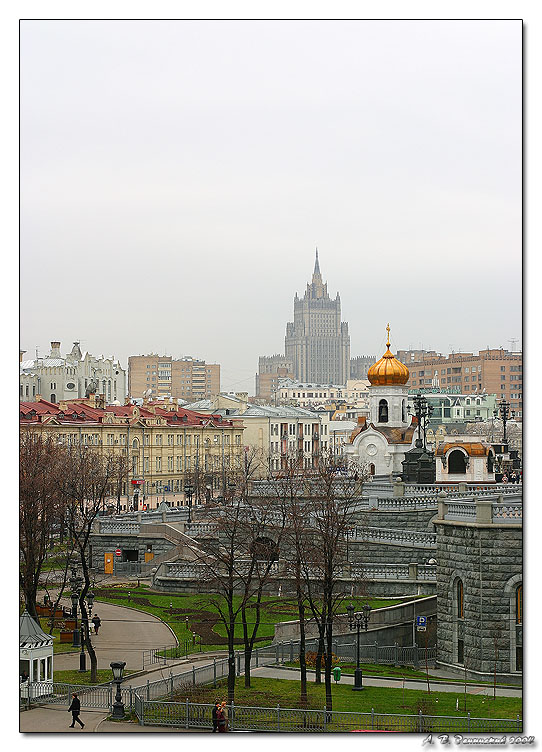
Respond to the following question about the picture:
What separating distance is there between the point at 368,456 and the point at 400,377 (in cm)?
690

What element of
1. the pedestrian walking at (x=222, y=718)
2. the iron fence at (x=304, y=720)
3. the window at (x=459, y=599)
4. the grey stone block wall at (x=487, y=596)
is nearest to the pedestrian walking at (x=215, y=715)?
the pedestrian walking at (x=222, y=718)

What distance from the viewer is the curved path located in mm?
39188

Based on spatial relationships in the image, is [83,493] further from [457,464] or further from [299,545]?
[299,545]

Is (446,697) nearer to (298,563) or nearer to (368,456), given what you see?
(298,563)

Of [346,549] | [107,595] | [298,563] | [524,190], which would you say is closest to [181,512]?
[107,595]

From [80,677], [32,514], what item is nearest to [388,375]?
[32,514]

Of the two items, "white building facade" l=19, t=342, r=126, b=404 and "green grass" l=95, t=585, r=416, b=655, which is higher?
"white building facade" l=19, t=342, r=126, b=404

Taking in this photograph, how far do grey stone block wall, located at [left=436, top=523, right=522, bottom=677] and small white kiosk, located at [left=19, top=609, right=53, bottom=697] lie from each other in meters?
11.2

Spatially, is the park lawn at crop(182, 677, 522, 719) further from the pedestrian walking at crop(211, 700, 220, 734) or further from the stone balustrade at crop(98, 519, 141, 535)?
the stone balustrade at crop(98, 519, 141, 535)

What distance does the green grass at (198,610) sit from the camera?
43.0 m

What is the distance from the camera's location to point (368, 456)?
91.9 metres

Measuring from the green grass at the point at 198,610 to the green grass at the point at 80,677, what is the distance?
4.24m

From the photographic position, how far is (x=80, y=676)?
3697 cm

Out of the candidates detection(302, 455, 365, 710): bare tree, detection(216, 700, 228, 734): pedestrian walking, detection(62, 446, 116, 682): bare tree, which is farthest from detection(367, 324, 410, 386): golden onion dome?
detection(216, 700, 228, 734): pedestrian walking
